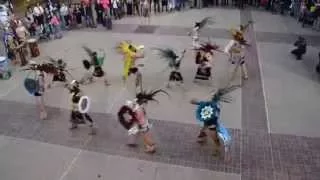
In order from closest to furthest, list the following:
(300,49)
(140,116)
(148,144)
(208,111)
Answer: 1. (208,111)
2. (140,116)
3. (148,144)
4. (300,49)

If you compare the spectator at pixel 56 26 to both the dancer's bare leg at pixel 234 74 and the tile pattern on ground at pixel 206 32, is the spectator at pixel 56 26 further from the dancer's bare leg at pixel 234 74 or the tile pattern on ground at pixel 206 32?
the dancer's bare leg at pixel 234 74

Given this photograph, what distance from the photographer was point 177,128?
9336mm

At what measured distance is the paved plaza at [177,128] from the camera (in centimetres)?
800

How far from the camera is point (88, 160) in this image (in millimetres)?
8359

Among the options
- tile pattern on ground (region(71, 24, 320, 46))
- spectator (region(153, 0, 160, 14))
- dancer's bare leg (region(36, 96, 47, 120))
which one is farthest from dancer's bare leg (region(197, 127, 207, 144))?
spectator (region(153, 0, 160, 14))

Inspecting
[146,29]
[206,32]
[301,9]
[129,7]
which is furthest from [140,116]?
[301,9]

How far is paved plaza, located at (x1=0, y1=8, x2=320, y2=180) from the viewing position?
8000 millimetres

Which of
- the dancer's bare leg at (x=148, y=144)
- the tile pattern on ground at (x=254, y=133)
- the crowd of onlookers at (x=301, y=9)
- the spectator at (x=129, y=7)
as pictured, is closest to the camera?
the tile pattern on ground at (x=254, y=133)

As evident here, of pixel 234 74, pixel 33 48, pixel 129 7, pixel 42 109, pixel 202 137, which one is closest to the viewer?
pixel 202 137

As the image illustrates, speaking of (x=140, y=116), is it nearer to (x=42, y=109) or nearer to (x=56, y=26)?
(x=42, y=109)

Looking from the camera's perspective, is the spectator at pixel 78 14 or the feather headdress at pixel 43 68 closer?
the feather headdress at pixel 43 68

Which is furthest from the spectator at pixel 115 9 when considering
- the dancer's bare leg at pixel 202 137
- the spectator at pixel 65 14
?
the dancer's bare leg at pixel 202 137

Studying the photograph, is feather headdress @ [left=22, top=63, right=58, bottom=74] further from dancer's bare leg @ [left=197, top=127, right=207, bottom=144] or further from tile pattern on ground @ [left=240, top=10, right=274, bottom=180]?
tile pattern on ground @ [left=240, top=10, right=274, bottom=180]

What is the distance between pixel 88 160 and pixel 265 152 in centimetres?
388
